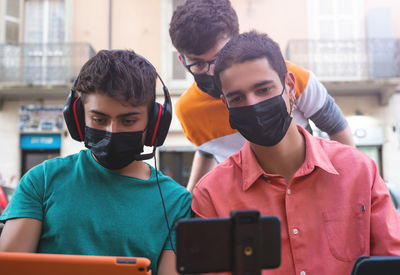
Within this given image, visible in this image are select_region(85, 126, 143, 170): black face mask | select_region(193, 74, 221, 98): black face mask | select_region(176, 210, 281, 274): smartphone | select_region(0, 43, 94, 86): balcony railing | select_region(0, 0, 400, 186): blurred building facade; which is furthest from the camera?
select_region(0, 43, 94, 86): balcony railing

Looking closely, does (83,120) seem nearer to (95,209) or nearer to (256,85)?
(95,209)

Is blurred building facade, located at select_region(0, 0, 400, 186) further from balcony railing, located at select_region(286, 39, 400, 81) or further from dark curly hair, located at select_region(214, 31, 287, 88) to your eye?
dark curly hair, located at select_region(214, 31, 287, 88)

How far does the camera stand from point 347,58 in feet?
36.1

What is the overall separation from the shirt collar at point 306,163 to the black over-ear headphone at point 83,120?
0.40 metres

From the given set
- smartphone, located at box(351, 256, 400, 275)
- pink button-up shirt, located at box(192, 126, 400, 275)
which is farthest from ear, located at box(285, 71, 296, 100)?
smartphone, located at box(351, 256, 400, 275)

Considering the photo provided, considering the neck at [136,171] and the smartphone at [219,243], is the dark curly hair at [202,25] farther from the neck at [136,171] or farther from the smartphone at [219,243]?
the smartphone at [219,243]

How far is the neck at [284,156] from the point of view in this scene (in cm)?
165

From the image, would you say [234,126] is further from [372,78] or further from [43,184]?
[372,78]

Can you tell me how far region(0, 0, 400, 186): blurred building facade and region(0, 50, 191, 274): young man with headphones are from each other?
904 centimetres

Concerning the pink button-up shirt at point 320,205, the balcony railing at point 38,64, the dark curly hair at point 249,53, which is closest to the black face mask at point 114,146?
the pink button-up shirt at point 320,205

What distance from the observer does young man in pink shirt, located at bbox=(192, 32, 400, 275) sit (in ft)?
4.74

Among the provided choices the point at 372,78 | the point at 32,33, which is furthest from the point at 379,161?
the point at 32,33

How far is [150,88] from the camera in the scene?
1698 mm

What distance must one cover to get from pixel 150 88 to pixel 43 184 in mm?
614
